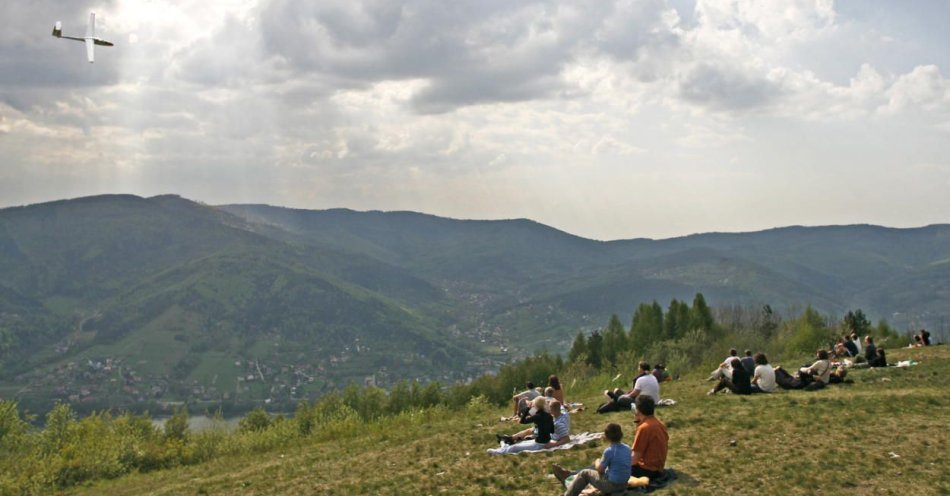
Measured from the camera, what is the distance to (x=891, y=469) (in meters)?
14.5

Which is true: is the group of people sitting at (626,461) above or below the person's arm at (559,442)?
above

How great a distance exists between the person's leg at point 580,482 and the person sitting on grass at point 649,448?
107 cm

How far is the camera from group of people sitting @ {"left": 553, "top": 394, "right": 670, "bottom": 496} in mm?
13727

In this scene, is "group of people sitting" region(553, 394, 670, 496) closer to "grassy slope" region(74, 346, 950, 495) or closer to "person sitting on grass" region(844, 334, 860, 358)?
"grassy slope" region(74, 346, 950, 495)

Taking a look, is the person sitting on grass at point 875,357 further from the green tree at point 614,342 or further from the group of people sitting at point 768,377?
the green tree at point 614,342

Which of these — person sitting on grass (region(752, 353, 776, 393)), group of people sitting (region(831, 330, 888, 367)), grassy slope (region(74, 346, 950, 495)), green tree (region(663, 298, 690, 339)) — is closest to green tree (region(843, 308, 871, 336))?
green tree (region(663, 298, 690, 339))

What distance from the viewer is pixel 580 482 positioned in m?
13.9

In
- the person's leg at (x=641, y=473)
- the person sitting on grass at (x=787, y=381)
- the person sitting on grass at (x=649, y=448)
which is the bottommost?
the person sitting on grass at (x=787, y=381)

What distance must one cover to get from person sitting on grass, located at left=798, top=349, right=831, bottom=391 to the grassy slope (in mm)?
829

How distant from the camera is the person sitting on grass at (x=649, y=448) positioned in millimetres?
14398

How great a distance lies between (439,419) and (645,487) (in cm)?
1922

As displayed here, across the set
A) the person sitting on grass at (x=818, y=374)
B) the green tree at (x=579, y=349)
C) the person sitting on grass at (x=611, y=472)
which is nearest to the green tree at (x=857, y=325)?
the green tree at (x=579, y=349)

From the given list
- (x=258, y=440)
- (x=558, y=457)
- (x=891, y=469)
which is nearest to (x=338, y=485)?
(x=558, y=457)

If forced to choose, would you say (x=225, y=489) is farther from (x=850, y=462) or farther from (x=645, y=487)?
(x=850, y=462)
